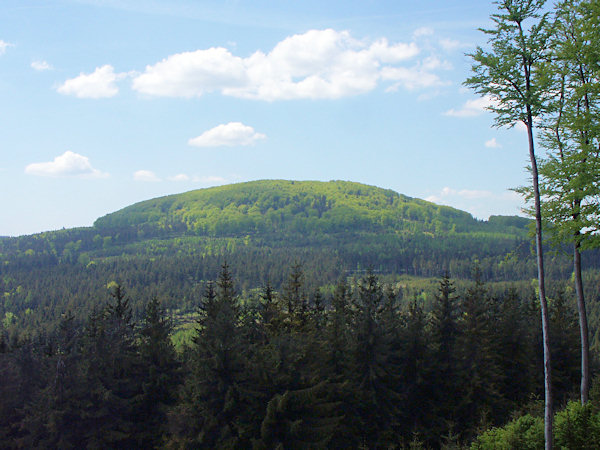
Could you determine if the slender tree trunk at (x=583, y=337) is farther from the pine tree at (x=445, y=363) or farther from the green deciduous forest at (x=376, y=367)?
the pine tree at (x=445, y=363)

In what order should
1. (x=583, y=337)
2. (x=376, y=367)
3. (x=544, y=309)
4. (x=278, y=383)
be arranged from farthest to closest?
(x=376, y=367), (x=278, y=383), (x=583, y=337), (x=544, y=309)

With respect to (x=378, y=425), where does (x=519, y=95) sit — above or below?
above

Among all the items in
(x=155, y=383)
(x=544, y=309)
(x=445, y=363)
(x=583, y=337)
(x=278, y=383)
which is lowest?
(x=155, y=383)

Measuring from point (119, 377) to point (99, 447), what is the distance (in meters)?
5.18

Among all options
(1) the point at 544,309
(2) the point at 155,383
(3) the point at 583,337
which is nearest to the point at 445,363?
(3) the point at 583,337

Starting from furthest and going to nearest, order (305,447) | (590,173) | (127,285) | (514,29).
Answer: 1. (127,285)
2. (305,447)
3. (590,173)
4. (514,29)

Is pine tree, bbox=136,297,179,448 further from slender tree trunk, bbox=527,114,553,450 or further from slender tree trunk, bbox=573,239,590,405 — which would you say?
slender tree trunk, bbox=573,239,590,405

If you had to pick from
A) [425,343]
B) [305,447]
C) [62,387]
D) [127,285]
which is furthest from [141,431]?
[127,285]

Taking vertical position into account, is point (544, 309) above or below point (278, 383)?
above

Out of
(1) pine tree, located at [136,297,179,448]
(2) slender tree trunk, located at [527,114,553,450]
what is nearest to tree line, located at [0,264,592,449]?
(1) pine tree, located at [136,297,179,448]

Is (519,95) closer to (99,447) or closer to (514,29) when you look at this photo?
(514,29)

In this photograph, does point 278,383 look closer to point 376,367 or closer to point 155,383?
point 376,367

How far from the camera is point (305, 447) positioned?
21.8 metres

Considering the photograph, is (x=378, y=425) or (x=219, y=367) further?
(x=378, y=425)
